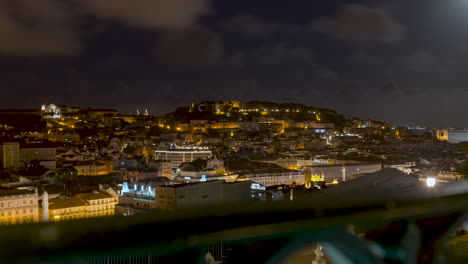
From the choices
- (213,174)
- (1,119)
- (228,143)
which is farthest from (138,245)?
(1,119)

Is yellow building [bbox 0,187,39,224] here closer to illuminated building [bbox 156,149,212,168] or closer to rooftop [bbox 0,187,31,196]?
rooftop [bbox 0,187,31,196]

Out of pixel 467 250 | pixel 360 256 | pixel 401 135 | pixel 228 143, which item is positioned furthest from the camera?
pixel 401 135

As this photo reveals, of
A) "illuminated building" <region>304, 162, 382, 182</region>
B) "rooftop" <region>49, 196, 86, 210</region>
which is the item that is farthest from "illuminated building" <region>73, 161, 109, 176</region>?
"illuminated building" <region>304, 162, 382, 182</region>

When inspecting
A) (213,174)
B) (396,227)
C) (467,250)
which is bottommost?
(213,174)

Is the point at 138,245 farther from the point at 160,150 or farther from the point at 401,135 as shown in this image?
the point at 401,135

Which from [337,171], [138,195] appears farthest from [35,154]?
[337,171]
